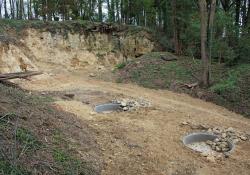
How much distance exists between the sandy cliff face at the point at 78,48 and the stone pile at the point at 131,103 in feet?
20.4

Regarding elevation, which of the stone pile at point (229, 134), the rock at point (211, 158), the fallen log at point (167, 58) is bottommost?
the rock at point (211, 158)

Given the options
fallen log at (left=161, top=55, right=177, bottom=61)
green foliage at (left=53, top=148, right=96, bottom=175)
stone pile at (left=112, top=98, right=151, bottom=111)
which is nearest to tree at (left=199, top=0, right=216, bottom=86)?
stone pile at (left=112, top=98, right=151, bottom=111)

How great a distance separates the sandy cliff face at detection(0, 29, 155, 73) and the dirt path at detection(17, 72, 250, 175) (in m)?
5.00

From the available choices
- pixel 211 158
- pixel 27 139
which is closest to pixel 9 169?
pixel 27 139

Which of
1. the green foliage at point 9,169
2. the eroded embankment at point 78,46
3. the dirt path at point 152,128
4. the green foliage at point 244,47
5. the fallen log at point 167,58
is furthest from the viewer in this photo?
the eroded embankment at point 78,46

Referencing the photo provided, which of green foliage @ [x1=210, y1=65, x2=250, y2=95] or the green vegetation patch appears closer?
green foliage @ [x1=210, y1=65, x2=250, y2=95]

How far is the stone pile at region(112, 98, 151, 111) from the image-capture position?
32.7ft

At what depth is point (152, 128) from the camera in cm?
816

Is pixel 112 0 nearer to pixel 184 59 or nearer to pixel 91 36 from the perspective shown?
pixel 91 36

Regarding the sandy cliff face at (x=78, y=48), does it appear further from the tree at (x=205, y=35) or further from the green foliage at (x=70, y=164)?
the green foliage at (x=70, y=164)

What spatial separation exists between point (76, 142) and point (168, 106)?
508cm

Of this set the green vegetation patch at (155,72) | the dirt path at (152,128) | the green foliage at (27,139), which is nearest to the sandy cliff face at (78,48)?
the green vegetation patch at (155,72)

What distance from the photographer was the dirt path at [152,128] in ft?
20.3

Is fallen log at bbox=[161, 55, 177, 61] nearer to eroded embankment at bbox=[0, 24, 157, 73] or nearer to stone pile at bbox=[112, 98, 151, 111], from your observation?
eroded embankment at bbox=[0, 24, 157, 73]
